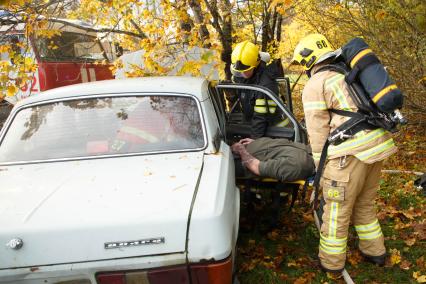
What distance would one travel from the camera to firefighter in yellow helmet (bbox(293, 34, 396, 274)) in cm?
286

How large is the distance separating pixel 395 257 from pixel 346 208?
795 millimetres

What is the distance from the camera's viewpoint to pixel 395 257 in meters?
3.32

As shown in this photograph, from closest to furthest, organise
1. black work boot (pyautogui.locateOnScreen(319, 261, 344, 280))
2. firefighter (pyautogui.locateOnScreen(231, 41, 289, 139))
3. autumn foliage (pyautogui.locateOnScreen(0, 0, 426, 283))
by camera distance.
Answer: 1. black work boot (pyautogui.locateOnScreen(319, 261, 344, 280))
2. autumn foliage (pyautogui.locateOnScreen(0, 0, 426, 283))
3. firefighter (pyautogui.locateOnScreen(231, 41, 289, 139))

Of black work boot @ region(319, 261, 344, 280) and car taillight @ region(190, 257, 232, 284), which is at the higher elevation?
car taillight @ region(190, 257, 232, 284)

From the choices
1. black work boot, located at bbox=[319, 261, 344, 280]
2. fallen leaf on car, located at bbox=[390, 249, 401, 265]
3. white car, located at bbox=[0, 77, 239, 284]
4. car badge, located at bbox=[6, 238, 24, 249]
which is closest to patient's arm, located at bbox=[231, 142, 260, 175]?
white car, located at bbox=[0, 77, 239, 284]

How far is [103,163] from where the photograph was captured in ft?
8.65

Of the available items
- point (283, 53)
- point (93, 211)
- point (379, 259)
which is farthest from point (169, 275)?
point (283, 53)

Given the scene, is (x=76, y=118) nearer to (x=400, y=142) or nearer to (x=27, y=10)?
(x=27, y=10)

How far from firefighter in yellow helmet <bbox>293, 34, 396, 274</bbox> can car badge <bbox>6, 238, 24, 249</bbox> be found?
2160 millimetres

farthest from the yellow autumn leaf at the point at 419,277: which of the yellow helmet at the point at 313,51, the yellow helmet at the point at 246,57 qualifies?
the yellow helmet at the point at 246,57

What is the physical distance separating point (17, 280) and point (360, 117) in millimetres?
2428

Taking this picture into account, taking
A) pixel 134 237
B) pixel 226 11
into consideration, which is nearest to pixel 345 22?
pixel 226 11

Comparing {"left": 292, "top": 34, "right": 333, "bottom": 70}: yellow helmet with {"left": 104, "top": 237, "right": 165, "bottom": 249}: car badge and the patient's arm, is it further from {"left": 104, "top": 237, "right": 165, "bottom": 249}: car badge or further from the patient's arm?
{"left": 104, "top": 237, "right": 165, "bottom": 249}: car badge

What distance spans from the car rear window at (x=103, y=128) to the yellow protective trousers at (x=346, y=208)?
1092 millimetres
